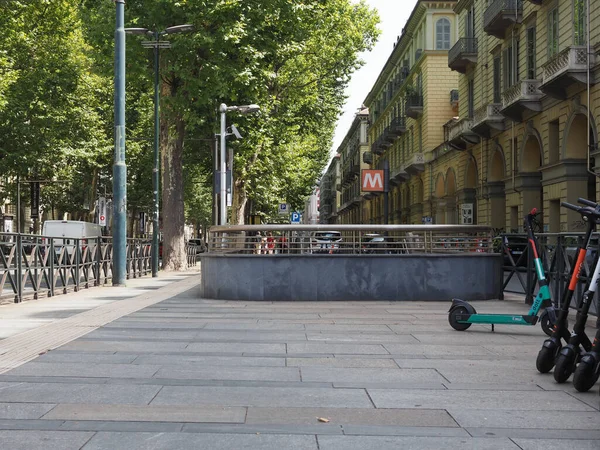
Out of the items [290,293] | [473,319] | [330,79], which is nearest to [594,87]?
[290,293]

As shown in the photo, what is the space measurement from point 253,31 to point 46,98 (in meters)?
12.0

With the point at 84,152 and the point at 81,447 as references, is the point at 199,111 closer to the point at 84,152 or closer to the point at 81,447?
the point at 84,152

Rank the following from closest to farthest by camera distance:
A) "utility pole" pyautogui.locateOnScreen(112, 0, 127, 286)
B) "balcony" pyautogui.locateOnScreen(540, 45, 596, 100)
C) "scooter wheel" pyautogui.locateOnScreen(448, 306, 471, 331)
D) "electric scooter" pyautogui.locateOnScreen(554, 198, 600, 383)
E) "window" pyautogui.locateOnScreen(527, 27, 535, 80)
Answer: "electric scooter" pyautogui.locateOnScreen(554, 198, 600, 383) < "scooter wheel" pyautogui.locateOnScreen(448, 306, 471, 331) < "utility pole" pyautogui.locateOnScreen(112, 0, 127, 286) < "balcony" pyautogui.locateOnScreen(540, 45, 596, 100) < "window" pyautogui.locateOnScreen(527, 27, 535, 80)

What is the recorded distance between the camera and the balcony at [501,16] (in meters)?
30.2

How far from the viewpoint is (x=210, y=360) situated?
7.55 metres

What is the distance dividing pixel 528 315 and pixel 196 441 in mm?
5605

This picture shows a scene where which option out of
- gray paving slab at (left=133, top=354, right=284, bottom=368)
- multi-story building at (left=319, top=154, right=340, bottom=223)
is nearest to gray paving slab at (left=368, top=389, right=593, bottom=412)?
gray paving slab at (left=133, top=354, right=284, bottom=368)

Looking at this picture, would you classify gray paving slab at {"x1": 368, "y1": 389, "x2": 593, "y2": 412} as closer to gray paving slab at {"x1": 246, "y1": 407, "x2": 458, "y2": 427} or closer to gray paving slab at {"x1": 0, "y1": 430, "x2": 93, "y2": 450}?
gray paving slab at {"x1": 246, "y1": 407, "x2": 458, "y2": 427}

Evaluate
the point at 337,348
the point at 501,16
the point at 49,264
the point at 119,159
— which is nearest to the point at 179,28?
the point at 119,159

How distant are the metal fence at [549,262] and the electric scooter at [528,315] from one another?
0.64 metres

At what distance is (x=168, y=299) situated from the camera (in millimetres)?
15203

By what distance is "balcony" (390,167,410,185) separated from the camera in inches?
2202

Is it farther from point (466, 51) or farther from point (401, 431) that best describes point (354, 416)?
point (466, 51)

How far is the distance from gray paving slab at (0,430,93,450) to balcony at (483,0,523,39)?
28.6 m
